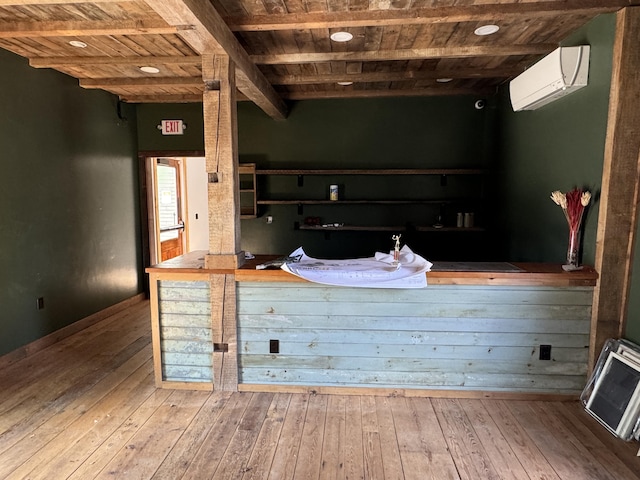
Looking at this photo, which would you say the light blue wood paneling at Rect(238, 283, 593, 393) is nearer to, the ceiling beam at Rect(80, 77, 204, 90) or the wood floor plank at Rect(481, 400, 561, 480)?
the wood floor plank at Rect(481, 400, 561, 480)

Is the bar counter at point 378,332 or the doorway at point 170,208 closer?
the bar counter at point 378,332

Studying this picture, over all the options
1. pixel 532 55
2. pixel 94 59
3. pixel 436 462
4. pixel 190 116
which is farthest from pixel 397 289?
pixel 190 116

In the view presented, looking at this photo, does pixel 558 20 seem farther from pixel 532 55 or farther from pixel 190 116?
pixel 190 116

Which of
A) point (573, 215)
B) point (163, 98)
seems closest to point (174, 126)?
point (163, 98)

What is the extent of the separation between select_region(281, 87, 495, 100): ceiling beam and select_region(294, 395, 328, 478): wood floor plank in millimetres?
3363

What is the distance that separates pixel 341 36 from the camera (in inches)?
112

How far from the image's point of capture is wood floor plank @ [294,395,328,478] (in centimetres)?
196

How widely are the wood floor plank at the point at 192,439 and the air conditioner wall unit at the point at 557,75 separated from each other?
10.4 ft

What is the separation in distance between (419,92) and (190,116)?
2.83m

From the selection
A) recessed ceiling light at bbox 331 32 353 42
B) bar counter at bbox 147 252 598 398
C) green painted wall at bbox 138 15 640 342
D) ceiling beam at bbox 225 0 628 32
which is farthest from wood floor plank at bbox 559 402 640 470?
recessed ceiling light at bbox 331 32 353 42

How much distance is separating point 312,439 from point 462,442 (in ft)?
2.79

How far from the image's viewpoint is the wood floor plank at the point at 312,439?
6.42 ft

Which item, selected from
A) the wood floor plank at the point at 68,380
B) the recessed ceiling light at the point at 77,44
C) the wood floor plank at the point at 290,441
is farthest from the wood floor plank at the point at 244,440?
the recessed ceiling light at the point at 77,44

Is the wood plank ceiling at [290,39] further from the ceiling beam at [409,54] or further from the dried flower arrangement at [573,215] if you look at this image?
the dried flower arrangement at [573,215]
